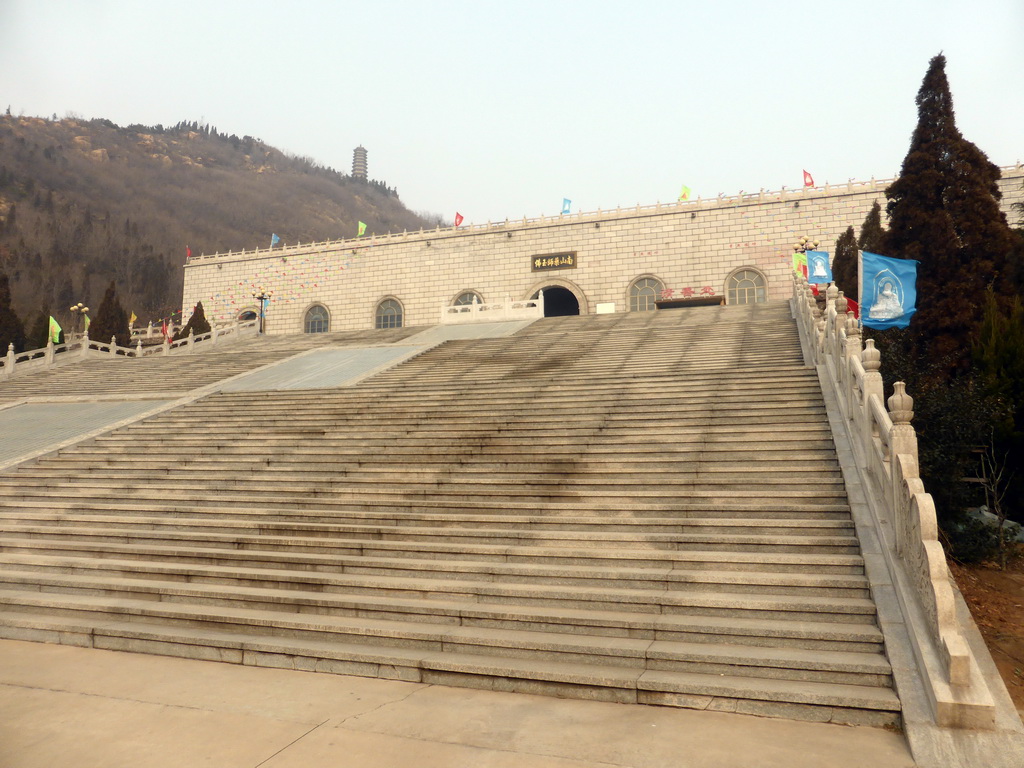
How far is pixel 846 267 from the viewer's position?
23734mm

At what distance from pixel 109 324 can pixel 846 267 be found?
36.7 m

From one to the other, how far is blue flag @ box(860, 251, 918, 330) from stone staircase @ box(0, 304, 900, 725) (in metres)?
2.35

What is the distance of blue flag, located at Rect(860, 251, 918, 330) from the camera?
1245 cm

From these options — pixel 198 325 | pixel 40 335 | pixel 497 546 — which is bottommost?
pixel 497 546

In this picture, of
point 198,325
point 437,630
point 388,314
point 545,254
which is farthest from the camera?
point 388,314

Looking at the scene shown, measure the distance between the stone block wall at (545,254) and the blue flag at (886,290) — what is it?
2212cm

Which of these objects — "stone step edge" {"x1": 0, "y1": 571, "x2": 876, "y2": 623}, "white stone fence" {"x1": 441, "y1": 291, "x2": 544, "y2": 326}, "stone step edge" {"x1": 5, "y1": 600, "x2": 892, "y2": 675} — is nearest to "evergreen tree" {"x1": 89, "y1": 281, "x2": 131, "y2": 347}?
"white stone fence" {"x1": 441, "y1": 291, "x2": 544, "y2": 326}

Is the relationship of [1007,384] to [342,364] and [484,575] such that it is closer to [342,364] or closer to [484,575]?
[484,575]

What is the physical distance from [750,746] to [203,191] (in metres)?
163

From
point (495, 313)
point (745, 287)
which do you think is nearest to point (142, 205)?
point (495, 313)

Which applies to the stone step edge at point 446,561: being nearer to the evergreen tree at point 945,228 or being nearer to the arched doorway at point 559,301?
the evergreen tree at point 945,228

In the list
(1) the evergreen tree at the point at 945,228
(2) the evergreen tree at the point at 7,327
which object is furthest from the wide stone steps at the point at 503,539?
(2) the evergreen tree at the point at 7,327

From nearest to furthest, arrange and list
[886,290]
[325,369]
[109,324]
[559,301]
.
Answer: [886,290]
[325,369]
[109,324]
[559,301]

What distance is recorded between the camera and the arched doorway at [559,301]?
128 feet
